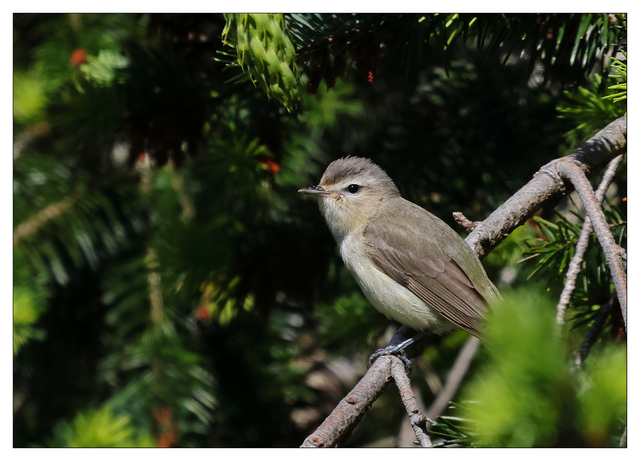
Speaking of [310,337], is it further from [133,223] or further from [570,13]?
[570,13]

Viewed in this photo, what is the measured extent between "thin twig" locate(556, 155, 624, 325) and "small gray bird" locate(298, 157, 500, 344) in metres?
0.35

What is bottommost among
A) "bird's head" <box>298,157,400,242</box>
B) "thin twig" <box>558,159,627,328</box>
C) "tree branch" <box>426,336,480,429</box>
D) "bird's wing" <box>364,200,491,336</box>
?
"tree branch" <box>426,336,480,429</box>

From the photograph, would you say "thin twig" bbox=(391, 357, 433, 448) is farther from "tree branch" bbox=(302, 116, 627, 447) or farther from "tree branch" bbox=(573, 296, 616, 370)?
"tree branch" bbox=(573, 296, 616, 370)

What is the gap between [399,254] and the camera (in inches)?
67.8

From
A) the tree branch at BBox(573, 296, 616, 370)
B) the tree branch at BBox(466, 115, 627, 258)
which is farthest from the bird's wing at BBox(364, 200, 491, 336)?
the tree branch at BBox(573, 296, 616, 370)

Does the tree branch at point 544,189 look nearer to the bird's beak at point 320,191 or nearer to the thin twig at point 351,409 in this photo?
the thin twig at point 351,409

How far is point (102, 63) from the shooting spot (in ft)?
5.74

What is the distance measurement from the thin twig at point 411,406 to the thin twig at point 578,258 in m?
0.37

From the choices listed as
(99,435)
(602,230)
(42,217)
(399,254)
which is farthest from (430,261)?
(42,217)

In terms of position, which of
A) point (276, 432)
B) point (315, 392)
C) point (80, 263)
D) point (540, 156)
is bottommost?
point (315, 392)

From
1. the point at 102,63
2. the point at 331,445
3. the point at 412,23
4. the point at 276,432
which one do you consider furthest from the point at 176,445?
the point at 412,23

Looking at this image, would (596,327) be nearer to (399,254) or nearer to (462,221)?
(462,221)

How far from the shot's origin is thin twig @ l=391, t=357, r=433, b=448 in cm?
97

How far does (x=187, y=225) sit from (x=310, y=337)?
0.97 metres
